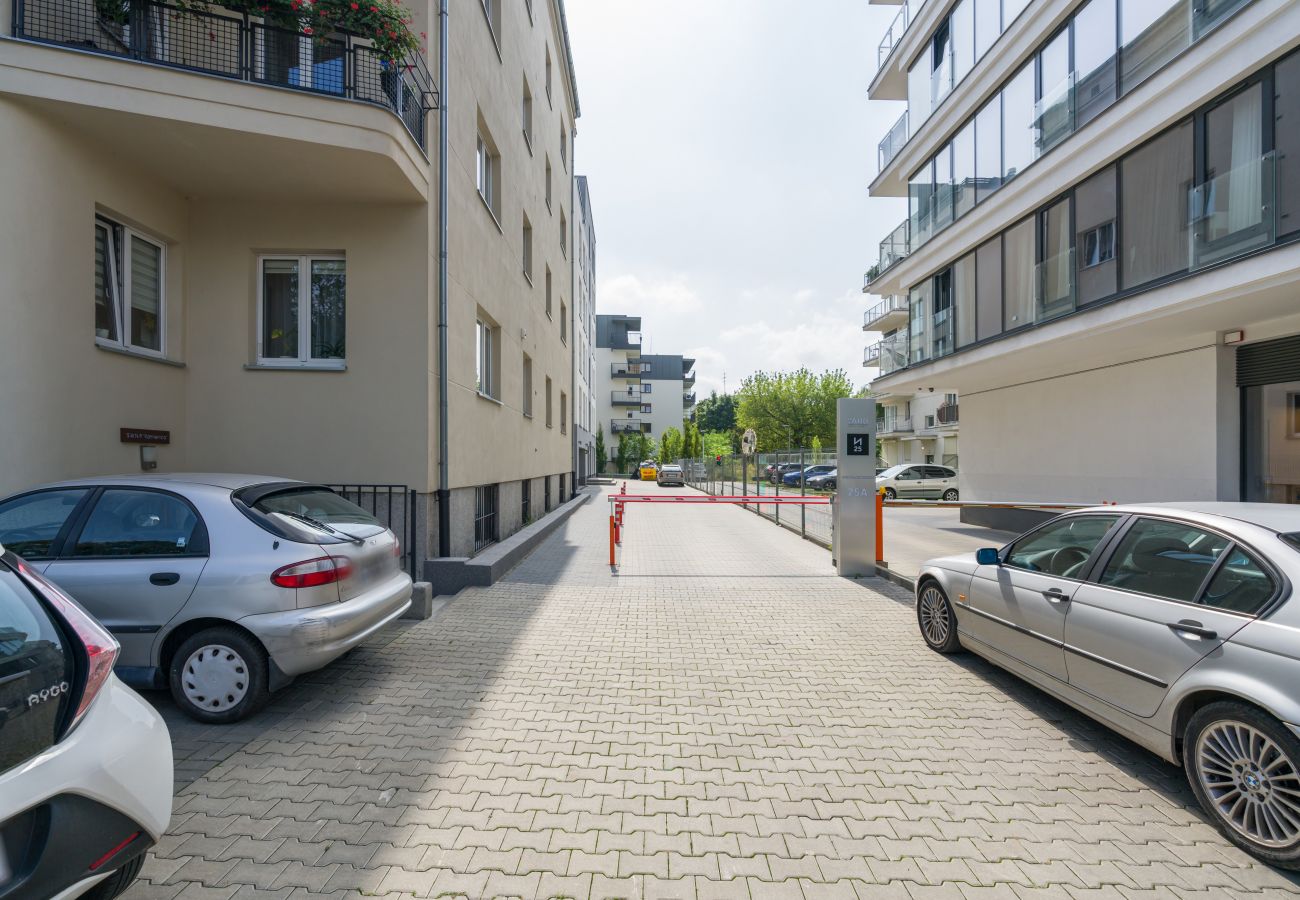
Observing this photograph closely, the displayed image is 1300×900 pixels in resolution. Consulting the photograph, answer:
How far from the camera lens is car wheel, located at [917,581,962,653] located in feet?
18.1

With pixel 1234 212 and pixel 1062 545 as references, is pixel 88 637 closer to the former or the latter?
pixel 1062 545

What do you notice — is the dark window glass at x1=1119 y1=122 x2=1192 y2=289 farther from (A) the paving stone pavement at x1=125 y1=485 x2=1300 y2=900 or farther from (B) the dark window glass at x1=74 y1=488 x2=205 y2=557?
(B) the dark window glass at x1=74 y1=488 x2=205 y2=557

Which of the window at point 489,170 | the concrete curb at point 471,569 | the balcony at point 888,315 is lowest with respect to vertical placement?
the concrete curb at point 471,569

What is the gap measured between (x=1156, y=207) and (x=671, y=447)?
5963 cm

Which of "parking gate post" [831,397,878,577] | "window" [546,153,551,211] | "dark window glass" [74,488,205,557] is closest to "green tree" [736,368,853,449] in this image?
"window" [546,153,551,211]

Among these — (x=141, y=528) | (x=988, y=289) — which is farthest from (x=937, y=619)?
(x=988, y=289)

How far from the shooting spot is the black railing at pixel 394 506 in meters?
7.53

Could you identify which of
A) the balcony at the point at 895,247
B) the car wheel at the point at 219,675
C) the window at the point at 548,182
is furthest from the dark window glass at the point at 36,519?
the balcony at the point at 895,247

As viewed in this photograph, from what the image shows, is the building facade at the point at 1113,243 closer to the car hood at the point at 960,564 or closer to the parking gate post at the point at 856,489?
the parking gate post at the point at 856,489

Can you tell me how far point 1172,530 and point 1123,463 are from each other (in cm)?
961

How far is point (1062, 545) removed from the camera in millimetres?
4434

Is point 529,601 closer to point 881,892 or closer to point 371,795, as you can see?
point 371,795

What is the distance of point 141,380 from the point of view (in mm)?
6918

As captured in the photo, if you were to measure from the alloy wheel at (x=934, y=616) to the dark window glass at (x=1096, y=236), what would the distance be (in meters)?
7.79
